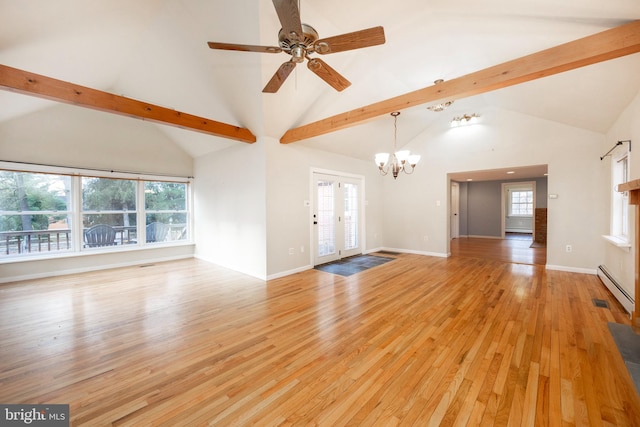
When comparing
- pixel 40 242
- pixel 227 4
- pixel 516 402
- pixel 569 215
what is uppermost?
pixel 227 4

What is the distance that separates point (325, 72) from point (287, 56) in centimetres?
121

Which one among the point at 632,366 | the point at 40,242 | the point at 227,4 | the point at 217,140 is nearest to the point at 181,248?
the point at 40,242

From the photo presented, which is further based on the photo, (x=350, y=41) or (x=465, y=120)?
(x=465, y=120)

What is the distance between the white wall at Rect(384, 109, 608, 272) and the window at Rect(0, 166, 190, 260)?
5896 millimetres

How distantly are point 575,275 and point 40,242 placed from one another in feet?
32.9

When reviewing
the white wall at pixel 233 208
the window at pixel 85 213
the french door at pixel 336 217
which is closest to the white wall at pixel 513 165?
the french door at pixel 336 217

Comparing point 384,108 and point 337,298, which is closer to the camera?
point 384,108

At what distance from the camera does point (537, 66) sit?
2.32 m

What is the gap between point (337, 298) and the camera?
11.6 ft

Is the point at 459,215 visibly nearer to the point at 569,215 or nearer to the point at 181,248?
the point at 569,215

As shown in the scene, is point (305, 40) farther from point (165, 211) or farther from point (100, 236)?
point (100, 236)

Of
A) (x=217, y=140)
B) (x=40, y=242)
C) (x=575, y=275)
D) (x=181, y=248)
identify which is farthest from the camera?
(x=181, y=248)

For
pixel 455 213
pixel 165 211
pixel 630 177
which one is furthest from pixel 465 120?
pixel 165 211

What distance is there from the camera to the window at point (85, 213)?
4648 mm
